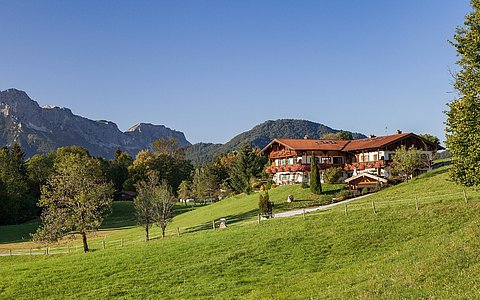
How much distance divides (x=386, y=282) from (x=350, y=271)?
183 inches

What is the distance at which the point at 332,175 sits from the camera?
212ft

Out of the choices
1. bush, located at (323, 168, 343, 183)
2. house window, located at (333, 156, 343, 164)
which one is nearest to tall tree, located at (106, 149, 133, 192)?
house window, located at (333, 156, 343, 164)

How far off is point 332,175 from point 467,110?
41.6 meters

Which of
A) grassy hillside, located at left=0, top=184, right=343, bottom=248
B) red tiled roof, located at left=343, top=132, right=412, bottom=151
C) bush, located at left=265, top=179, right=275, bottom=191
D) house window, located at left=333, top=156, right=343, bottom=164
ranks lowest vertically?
grassy hillside, located at left=0, top=184, right=343, bottom=248

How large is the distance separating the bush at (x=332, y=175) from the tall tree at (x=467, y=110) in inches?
1517

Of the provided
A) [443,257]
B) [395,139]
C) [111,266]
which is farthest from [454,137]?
[395,139]

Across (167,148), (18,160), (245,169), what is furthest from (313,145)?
(167,148)

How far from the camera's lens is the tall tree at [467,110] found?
23.6m

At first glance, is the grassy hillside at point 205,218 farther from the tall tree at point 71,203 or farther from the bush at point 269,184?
the tall tree at point 71,203

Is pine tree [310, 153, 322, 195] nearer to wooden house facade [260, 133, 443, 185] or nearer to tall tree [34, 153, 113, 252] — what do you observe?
wooden house facade [260, 133, 443, 185]

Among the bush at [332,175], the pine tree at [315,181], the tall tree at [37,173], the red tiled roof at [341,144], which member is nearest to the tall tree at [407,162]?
the red tiled roof at [341,144]

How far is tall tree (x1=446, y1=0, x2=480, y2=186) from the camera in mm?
23578

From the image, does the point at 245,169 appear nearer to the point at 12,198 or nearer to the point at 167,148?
the point at 12,198

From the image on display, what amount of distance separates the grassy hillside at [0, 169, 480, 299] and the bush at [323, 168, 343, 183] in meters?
27.7
